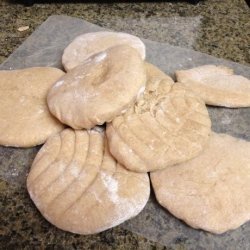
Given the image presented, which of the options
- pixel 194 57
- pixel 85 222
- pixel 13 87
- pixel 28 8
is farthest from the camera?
pixel 28 8

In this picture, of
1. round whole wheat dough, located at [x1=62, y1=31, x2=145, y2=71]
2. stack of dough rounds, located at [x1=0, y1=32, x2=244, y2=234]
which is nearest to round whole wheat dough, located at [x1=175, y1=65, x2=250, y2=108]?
stack of dough rounds, located at [x1=0, y1=32, x2=244, y2=234]

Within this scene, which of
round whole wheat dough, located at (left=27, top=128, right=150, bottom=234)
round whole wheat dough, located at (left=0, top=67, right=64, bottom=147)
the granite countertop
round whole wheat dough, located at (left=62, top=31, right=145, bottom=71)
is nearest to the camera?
round whole wheat dough, located at (left=27, top=128, right=150, bottom=234)

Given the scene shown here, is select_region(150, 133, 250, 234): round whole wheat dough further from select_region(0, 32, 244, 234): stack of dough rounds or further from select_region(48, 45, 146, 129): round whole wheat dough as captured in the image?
select_region(48, 45, 146, 129): round whole wheat dough

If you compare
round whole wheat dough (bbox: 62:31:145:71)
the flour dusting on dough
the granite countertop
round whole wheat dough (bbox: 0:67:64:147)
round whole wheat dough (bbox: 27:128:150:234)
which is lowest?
round whole wheat dough (bbox: 27:128:150:234)

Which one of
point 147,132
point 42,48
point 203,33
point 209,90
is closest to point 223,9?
point 203,33

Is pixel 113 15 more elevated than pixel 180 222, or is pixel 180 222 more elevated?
pixel 113 15

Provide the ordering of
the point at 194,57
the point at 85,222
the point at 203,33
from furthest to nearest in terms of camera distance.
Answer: the point at 203,33 → the point at 194,57 → the point at 85,222

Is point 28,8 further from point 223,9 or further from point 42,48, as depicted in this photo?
point 223,9
